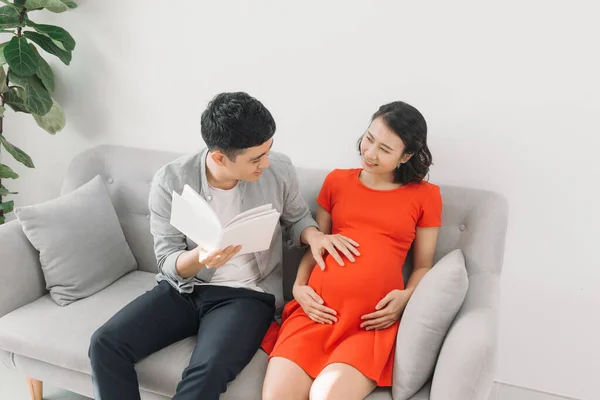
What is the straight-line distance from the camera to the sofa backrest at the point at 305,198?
1.79m

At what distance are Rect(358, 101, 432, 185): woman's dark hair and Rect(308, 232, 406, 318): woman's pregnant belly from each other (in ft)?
0.81

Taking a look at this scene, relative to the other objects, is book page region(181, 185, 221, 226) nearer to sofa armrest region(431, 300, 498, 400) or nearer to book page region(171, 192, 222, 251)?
book page region(171, 192, 222, 251)

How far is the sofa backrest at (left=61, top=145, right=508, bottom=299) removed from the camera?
5.88ft

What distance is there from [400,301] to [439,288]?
0.19 m

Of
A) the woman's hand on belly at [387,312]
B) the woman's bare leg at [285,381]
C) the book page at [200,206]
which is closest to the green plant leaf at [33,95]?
the book page at [200,206]

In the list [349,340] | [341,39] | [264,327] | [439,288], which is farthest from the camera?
[341,39]

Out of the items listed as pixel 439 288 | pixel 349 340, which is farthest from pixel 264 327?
pixel 439 288

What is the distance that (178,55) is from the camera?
2.28 metres

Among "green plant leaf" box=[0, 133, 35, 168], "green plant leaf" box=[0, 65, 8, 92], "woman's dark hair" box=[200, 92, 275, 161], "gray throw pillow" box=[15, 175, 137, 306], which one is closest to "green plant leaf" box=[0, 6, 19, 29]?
"green plant leaf" box=[0, 65, 8, 92]

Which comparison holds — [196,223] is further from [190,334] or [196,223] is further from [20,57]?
[20,57]

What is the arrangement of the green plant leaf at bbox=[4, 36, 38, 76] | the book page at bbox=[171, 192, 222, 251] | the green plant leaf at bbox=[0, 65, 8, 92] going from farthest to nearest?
the green plant leaf at bbox=[0, 65, 8, 92]
the green plant leaf at bbox=[4, 36, 38, 76]
the book page at bbox=[171, 192, 222, 251]

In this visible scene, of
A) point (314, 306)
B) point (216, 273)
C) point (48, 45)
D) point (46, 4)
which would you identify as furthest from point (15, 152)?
point (314, 306)

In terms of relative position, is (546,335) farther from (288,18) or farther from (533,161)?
(288,18)

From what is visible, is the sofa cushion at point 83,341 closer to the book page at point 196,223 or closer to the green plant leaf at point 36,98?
the book page at point 196,223
